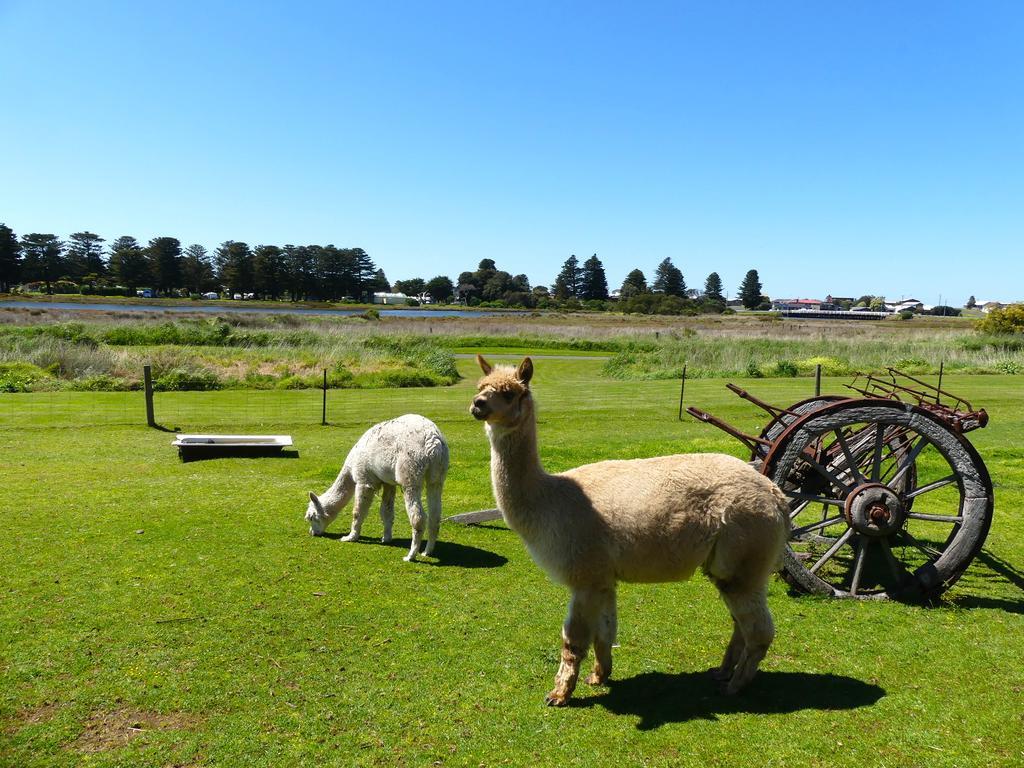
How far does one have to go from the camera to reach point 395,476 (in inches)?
358

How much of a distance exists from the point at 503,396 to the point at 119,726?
375 cm

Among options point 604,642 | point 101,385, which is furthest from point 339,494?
point 101,385

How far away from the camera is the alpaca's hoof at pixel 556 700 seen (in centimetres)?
539

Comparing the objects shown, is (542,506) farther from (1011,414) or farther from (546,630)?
(1011,414)

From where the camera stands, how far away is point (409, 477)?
891 cm

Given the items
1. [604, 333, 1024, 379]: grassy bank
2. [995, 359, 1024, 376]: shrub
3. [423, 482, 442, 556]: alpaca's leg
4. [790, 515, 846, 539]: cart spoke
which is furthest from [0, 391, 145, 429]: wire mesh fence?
[995, 359, 1024, 376]: shrub

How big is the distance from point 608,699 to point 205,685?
332cm

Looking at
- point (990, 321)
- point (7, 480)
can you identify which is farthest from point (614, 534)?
point (990, 321)

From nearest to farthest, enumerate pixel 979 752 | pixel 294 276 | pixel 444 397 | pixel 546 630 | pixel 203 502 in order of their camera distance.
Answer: pixel 979 752 → pixel 546 630 → pixel 203 502 → pixel 444 397 → pixel 294 276

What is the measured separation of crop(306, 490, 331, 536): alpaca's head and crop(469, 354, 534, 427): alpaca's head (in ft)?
17.8

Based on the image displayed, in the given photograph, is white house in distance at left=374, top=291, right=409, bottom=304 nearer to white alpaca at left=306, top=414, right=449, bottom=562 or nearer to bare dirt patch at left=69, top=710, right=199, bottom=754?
white alpaca at left=306, top=414, right=449, bottom=562

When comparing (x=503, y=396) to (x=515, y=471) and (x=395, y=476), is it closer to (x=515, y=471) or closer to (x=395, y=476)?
(x=515, y=471)

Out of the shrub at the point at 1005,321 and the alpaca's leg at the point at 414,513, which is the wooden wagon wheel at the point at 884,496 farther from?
Result: the shrub at the point at 1005,321

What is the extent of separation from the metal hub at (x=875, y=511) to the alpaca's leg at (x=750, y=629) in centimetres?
229
